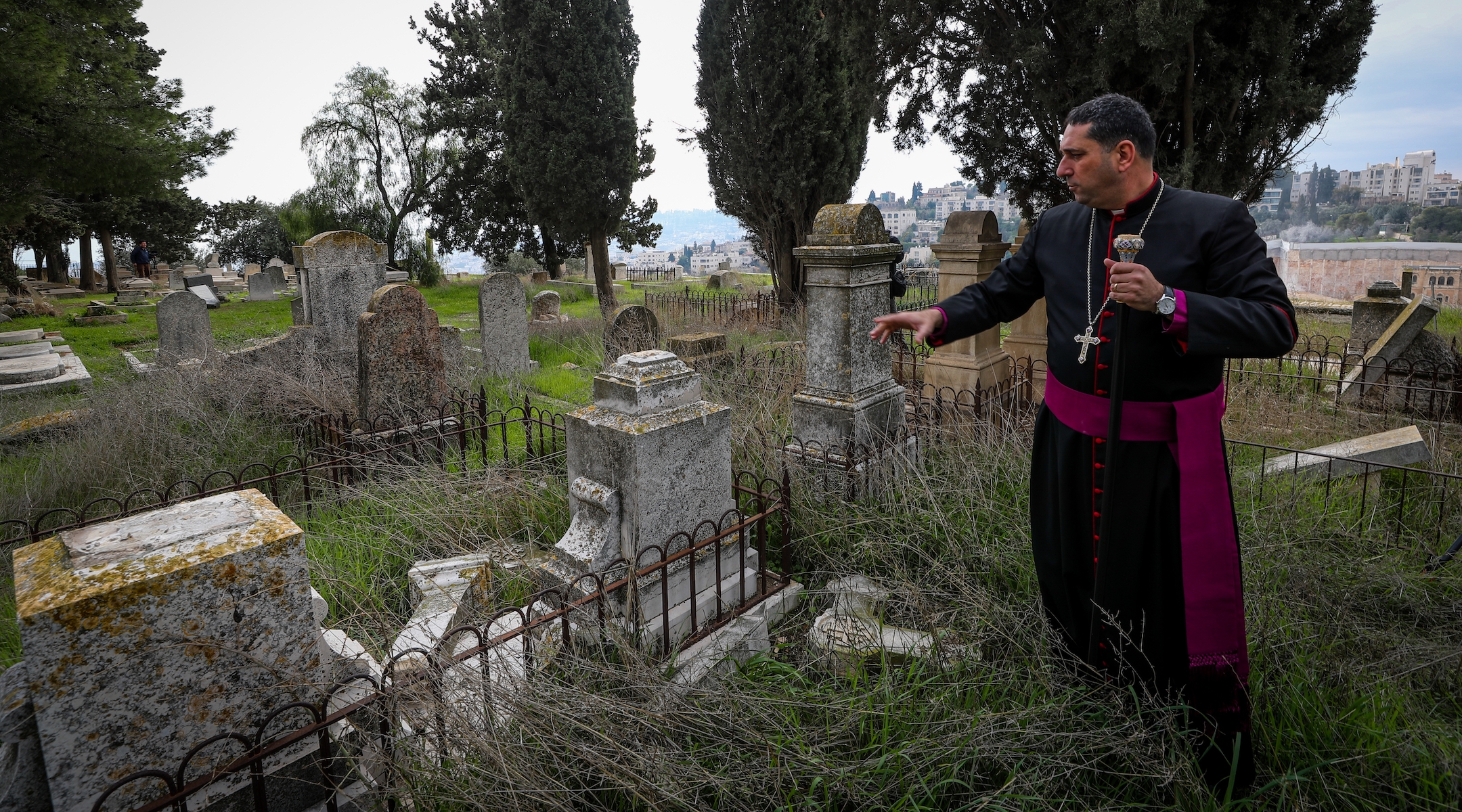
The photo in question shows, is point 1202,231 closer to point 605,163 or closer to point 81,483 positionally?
point 81,483

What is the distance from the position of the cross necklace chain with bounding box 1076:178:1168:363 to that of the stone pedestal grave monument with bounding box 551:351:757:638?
5.22ft

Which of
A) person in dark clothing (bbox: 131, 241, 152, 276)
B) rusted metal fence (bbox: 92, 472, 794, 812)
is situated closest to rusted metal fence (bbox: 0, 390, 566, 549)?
rusted metal fence (bbox: 92, 472, 794, 812)

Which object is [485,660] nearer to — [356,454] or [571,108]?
[356,454]

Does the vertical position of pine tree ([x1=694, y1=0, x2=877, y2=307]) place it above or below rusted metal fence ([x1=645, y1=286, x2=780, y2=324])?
above

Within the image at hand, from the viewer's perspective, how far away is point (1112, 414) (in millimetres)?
2230

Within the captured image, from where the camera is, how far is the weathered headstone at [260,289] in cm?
1945

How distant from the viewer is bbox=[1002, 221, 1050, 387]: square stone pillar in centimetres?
741

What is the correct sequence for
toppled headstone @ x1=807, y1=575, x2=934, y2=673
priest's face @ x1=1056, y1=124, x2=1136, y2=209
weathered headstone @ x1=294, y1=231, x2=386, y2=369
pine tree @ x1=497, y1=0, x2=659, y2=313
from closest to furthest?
priest's face @ x1=1056, y1=124, x2=1136, y2=209, toppled headstone @ x1=807, y1=575, x2=934, y2=673, weathered headstone @ x1=294, y1=231, x2=386, y2=369, pine tree @ x1=497, y1=0, x2=659, y2=313

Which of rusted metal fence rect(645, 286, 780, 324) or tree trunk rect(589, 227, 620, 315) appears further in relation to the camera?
tree trunk rect(589, 227, 620, 315)

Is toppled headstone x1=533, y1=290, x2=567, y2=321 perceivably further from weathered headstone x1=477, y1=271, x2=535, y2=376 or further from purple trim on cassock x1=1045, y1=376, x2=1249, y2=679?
purple trim on cassock x1=1045, y1=376, x2=1249, y2=679

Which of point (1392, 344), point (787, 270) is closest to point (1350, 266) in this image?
point (787, 270)

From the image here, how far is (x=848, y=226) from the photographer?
180 inches

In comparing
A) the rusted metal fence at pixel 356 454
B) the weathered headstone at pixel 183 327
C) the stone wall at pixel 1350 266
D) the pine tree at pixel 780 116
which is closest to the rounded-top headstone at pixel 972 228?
the rusted metal fence at pixel 356 454

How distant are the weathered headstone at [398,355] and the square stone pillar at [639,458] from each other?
3023 mm
